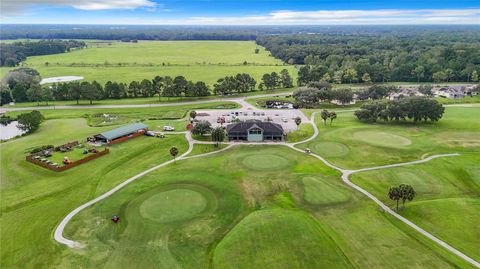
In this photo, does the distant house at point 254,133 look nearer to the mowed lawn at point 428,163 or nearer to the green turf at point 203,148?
the green turf at point 203,148

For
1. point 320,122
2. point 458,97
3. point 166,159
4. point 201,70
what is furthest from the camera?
point 201,70

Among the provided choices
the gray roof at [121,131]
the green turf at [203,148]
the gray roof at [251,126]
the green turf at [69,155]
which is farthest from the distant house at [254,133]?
the green turf at [69,155]

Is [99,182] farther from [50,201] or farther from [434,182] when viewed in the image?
[434,182]

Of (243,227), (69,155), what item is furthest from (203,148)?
(243,227)

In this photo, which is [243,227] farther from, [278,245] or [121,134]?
[121,134]

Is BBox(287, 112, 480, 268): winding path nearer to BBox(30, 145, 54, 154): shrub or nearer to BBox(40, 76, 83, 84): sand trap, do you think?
BBox(30, 145, 54, 154): shrub

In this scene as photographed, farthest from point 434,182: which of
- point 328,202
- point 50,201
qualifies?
point 50,201

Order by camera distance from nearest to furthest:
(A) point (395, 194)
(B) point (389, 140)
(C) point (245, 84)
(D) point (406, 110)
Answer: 1. (A) point (395, 194)
2. (B) point (389, 140)
3. (D) point (406, 110)
4. (C) point (245, 84)
